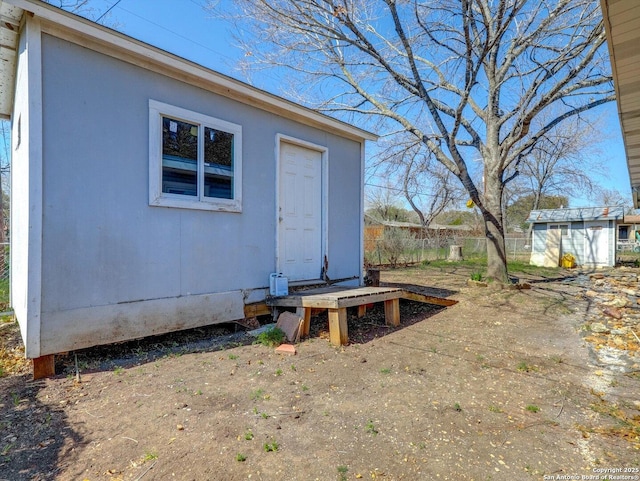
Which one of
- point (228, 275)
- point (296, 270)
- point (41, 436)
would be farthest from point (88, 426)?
point (296, 270)

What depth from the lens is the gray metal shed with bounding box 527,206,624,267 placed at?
48.3ft

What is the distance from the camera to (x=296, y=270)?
17.0 ft

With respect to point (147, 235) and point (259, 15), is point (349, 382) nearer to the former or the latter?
point (147, 235)

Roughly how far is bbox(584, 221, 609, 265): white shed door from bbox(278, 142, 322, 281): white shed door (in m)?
15.0

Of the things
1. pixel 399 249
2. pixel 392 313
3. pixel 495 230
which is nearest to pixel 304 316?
pixel 392 313

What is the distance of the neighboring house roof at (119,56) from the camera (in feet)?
9.99

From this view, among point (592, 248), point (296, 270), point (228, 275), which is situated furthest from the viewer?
point (592, 248)

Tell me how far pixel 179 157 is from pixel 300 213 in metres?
1.88

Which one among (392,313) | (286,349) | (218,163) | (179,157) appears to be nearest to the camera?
(286,349)

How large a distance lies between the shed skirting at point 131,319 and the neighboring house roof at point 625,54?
404 centimetres

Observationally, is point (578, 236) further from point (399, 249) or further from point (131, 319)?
point (131, 319)

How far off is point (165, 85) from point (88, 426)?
3.24m

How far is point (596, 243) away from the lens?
1514cm

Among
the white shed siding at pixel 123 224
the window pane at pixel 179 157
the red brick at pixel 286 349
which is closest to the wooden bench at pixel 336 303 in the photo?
the red brick at pixel 286 349
